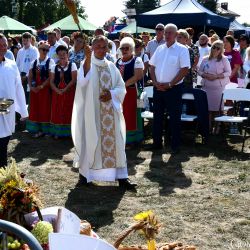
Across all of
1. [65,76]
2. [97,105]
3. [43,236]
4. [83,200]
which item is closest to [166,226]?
[83,200]

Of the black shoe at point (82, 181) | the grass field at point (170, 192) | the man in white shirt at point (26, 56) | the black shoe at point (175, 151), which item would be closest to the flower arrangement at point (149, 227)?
the grass field at point (170, 192)

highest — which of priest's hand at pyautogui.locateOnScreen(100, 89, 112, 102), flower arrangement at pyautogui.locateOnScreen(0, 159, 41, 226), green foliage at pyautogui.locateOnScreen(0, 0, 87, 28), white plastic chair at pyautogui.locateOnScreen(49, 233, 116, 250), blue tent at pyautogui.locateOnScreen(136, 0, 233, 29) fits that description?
blue tent at pyautogui.locateOnScreen(136, 0, 233, 29)

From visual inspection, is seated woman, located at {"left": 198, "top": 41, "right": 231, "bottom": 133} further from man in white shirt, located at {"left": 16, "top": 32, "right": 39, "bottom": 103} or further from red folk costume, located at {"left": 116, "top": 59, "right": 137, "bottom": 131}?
man in white shirt, located at {"left": 16, "top": 32, "right": 39, "bottom": 103}

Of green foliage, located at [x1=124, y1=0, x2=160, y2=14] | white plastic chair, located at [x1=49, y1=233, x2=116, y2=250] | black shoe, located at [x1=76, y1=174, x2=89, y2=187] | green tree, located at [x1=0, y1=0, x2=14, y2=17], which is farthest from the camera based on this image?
green foliage, located at [x1=124, y1=0, x2=160, y2=14]

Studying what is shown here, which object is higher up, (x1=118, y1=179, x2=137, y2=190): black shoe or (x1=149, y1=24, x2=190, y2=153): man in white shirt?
(x1=149, y1=24, x2=190, y2=153): man in white shirt

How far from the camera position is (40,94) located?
9.03 m

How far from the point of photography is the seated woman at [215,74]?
29.1 ft

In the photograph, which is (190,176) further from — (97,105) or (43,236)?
(43,236)

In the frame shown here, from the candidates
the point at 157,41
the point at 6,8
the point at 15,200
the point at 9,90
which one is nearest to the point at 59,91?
the point at 9,90

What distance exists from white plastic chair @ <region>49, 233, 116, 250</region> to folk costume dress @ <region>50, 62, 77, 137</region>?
6.44m

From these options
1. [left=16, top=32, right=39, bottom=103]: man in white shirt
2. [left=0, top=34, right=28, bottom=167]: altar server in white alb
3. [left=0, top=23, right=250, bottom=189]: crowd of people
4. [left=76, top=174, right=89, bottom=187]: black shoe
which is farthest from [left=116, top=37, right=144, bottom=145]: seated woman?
[left=16, top=32, right=39, bottom=103]: man in white shirt

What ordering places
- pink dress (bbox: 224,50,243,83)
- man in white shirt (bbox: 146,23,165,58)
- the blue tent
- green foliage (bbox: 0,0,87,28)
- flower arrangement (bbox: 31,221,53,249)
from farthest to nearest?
green foliage (bbox: 0,0,87,28)
the blue tent
man in white shirt (bbox: 146,23,165,58)
pink dress (bbox: 224,50,243,83)
flower arrangement (bbox: 31,221,53,249)

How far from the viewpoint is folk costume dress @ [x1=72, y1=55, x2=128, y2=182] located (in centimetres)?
570

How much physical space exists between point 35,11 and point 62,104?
1971 inches
